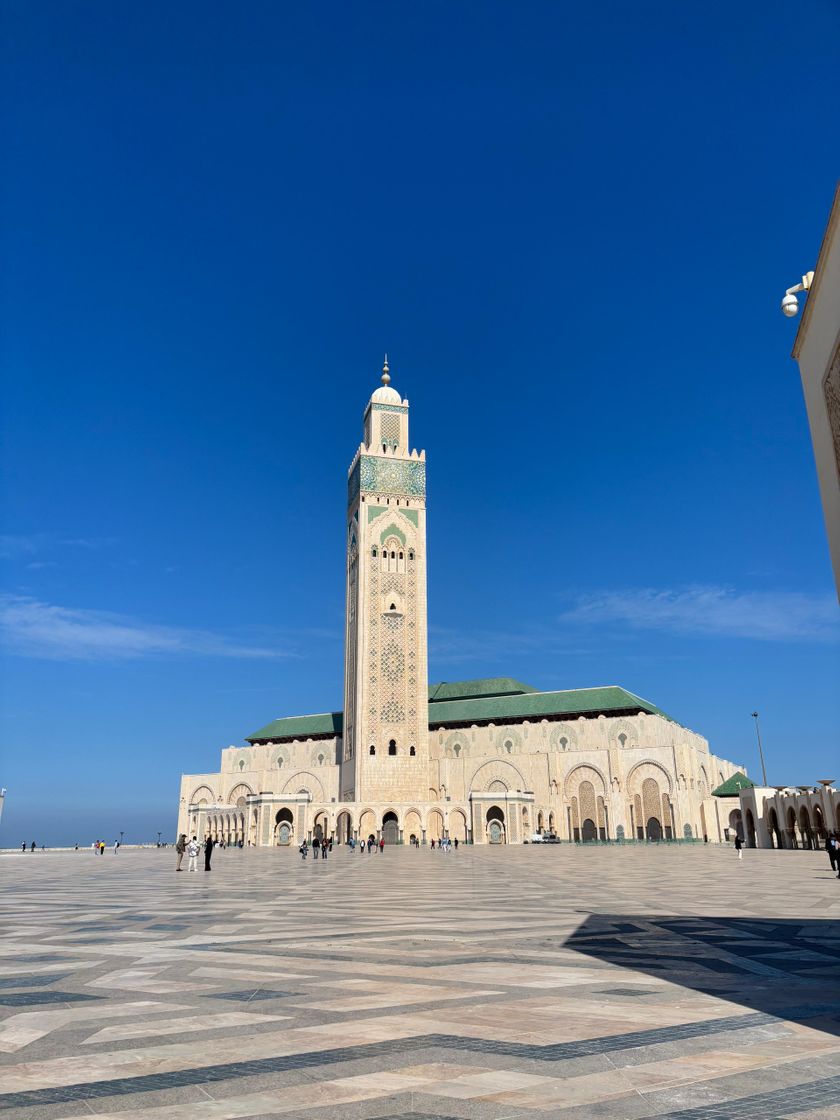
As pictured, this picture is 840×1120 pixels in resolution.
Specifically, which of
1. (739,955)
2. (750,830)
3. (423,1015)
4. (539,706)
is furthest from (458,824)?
(423,1015)

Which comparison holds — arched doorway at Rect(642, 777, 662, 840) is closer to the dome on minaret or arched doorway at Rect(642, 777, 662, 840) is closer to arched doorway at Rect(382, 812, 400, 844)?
arched doorway at Rect(382, 812, 400, 844)

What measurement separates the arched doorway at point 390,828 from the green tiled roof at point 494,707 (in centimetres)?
1118

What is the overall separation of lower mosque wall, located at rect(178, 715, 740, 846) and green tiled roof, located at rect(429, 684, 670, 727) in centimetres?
Result: 86

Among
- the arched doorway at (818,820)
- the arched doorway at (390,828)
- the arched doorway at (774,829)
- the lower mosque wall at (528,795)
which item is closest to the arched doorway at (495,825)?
the lower mosque wall at (528,795)

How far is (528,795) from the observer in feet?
193

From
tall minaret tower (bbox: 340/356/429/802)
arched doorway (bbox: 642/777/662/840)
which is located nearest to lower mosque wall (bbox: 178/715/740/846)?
arched doorway (bbox: 642/777/662/840)

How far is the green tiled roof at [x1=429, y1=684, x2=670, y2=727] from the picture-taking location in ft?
205

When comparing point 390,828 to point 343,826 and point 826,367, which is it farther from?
point 826,367

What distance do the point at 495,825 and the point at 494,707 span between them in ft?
36.3

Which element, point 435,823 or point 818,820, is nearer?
point 818,820

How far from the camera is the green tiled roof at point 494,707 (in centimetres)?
6281

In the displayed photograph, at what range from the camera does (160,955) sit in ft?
25.9

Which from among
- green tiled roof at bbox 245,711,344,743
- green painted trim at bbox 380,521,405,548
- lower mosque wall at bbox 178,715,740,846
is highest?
green painted trim at bbox 380,521,405,548

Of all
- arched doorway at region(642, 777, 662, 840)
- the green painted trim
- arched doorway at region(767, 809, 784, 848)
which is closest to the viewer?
arched doorway at region(767, 809, 784, 848)
